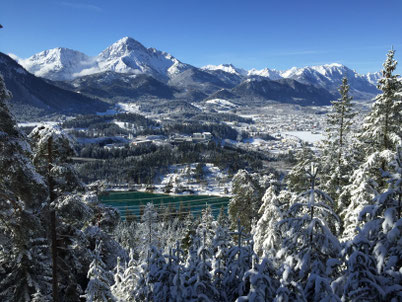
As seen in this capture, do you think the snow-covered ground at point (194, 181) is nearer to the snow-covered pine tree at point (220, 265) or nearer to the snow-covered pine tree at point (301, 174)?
the snow-covered pine tree at point (301, 174)

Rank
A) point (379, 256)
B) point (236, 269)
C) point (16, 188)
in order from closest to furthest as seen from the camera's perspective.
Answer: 1. point (379, 256)
2. point (236, 269)
3. point (16, 188)

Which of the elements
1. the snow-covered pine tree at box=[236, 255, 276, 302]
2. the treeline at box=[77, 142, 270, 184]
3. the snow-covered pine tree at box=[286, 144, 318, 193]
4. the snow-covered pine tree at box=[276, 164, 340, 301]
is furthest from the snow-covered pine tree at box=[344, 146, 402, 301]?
the treeline at box=[77, 142, 270, 184]

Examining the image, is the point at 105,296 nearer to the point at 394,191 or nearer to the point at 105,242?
the point at 105,242

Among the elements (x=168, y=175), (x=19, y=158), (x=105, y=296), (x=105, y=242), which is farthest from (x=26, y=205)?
(x=168, y=175)

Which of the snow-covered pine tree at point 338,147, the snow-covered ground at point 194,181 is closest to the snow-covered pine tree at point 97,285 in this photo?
the snow-covered pine tree at point 338,147

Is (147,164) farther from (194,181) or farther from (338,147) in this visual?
(338,147)

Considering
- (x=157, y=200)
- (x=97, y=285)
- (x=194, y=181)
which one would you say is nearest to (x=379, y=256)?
(x=97, y=285)
